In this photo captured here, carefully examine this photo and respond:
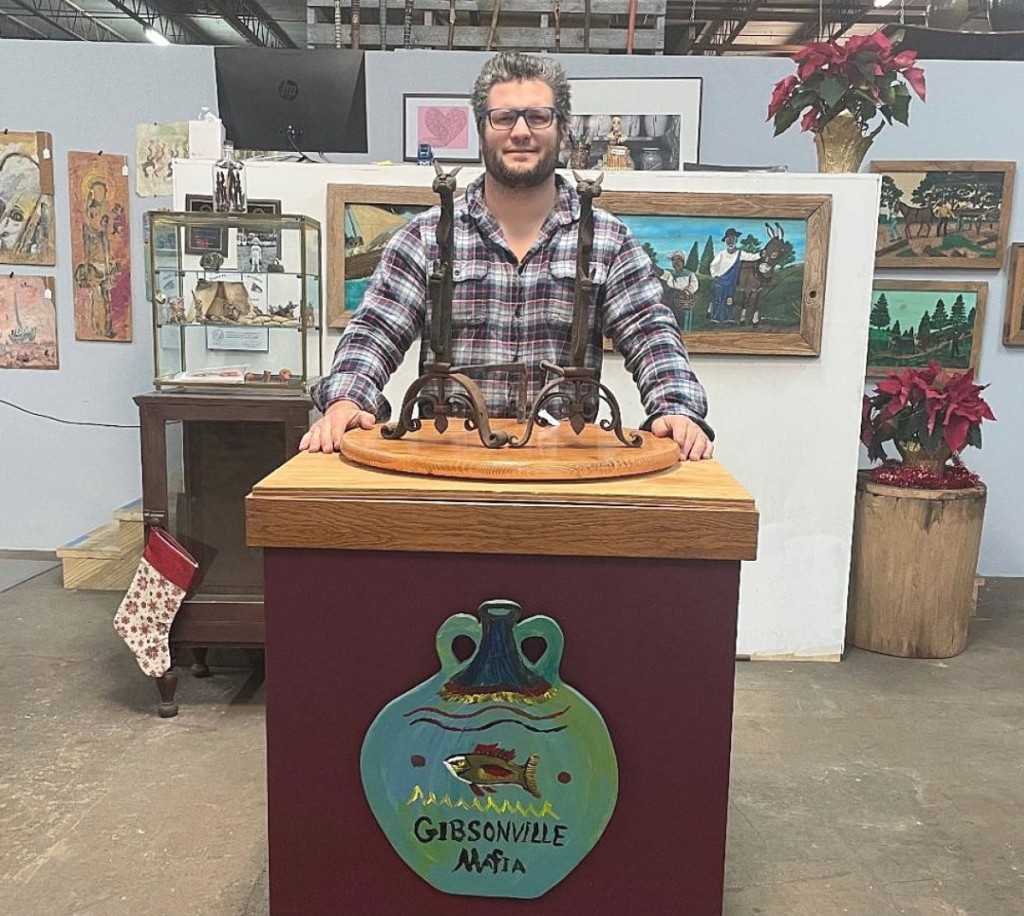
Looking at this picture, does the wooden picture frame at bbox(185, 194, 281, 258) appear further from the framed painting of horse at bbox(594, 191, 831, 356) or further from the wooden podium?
the wooden podium

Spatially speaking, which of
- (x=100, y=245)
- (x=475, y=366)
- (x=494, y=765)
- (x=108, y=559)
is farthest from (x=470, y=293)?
(x=100, y=245)

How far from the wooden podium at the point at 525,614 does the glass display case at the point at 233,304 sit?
171 cm

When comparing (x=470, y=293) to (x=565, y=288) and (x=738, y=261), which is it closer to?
(x=565, y=288)

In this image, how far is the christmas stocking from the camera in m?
2.78

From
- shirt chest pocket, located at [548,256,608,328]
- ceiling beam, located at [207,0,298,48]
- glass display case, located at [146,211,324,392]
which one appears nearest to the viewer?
shirt chest pocket, located at [548,256,608,328]

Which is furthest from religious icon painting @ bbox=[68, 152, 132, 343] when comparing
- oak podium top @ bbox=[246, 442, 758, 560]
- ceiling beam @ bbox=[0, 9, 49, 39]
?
ceiling beam @ bbox=[0, 9, 49, 39]

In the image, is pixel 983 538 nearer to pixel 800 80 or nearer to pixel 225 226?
pixel 800 80

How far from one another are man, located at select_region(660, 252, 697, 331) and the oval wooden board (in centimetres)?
175

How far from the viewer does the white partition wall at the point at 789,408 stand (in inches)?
123

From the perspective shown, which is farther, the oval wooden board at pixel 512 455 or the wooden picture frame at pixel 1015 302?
the wooden picture frame at pixel 1015 302

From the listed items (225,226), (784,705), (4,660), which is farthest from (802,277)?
(4,660)

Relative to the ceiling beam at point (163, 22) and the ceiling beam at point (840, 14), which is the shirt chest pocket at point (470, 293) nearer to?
the ceiling beam at point (840, 14)

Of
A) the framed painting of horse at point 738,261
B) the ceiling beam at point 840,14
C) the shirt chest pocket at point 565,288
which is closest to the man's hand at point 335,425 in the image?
the shirt chest pocket at point 565,288

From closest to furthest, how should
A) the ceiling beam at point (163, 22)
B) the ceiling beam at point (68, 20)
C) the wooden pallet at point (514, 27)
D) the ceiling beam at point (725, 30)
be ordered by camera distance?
the wooden pallet at point (514, 27) → the ceiling beam at point (725, 30) → the ceiling beam at point (163, 22) → the ceiling beam at point (68, 20)
